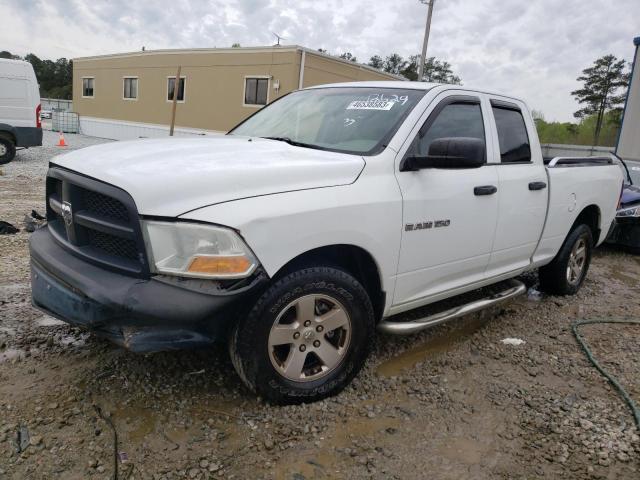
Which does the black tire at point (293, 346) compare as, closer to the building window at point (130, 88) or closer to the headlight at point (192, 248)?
the headlight at point (192, 248)

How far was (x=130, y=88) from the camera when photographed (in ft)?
86.3

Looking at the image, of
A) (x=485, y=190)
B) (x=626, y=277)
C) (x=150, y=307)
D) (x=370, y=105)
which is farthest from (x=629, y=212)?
(x=150, y=307)

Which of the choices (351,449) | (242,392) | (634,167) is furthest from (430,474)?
(634,167)

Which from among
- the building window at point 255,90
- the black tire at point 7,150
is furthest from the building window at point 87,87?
the black tire at point 7,150

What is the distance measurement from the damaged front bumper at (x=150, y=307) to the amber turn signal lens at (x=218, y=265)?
0.07m

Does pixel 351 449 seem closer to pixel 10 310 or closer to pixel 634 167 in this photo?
pixel 10 310

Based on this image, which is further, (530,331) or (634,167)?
(634,167)

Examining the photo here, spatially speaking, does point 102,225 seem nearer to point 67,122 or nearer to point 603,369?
point 603,369

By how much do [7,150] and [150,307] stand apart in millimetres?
13031

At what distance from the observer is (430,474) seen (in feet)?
7.87

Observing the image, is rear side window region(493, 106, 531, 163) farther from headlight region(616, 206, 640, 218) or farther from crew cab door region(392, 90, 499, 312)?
headlight region(616, 206, 640, 218)

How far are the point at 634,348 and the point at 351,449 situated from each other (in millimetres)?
2776

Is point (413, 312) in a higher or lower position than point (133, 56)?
lower

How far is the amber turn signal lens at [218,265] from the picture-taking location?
2.27 metres
